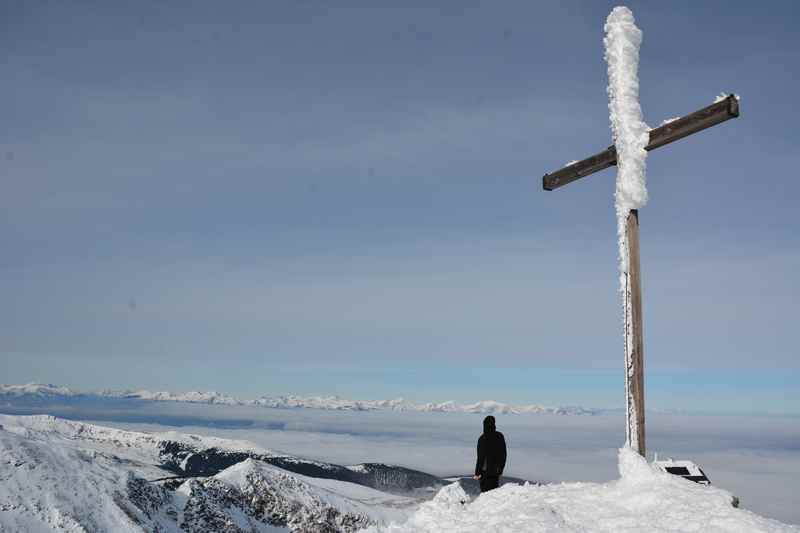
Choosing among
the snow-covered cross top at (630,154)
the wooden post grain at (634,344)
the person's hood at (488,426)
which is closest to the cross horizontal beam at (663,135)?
the snow-covered cross top at (630,154)

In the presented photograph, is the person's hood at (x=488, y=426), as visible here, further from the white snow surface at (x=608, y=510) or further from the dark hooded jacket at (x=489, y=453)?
the white snow surface at (x=608, y=510)

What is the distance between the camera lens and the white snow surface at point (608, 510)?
12027 mm

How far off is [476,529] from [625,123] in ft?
33.2

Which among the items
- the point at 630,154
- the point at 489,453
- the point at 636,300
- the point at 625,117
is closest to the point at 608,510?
the point at 636,300

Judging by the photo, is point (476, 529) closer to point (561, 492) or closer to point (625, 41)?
point (561, 492)

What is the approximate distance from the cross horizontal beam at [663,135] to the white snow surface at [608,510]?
23.3ft

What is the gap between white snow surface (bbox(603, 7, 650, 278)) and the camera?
15.6 m

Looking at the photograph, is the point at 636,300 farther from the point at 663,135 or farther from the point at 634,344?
the point at 663,135

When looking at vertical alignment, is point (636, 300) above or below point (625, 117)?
below

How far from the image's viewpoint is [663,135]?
49.9 ft

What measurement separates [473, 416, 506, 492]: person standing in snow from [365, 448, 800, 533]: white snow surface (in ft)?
9.35

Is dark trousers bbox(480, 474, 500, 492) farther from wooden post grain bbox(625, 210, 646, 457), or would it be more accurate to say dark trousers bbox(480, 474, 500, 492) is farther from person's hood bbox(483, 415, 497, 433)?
wooden post grain bbox(625, 210, 646, 457)

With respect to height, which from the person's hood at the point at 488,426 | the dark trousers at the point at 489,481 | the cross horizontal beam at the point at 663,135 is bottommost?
the dark trousers at the point at 489,481

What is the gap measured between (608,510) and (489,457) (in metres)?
5.94
